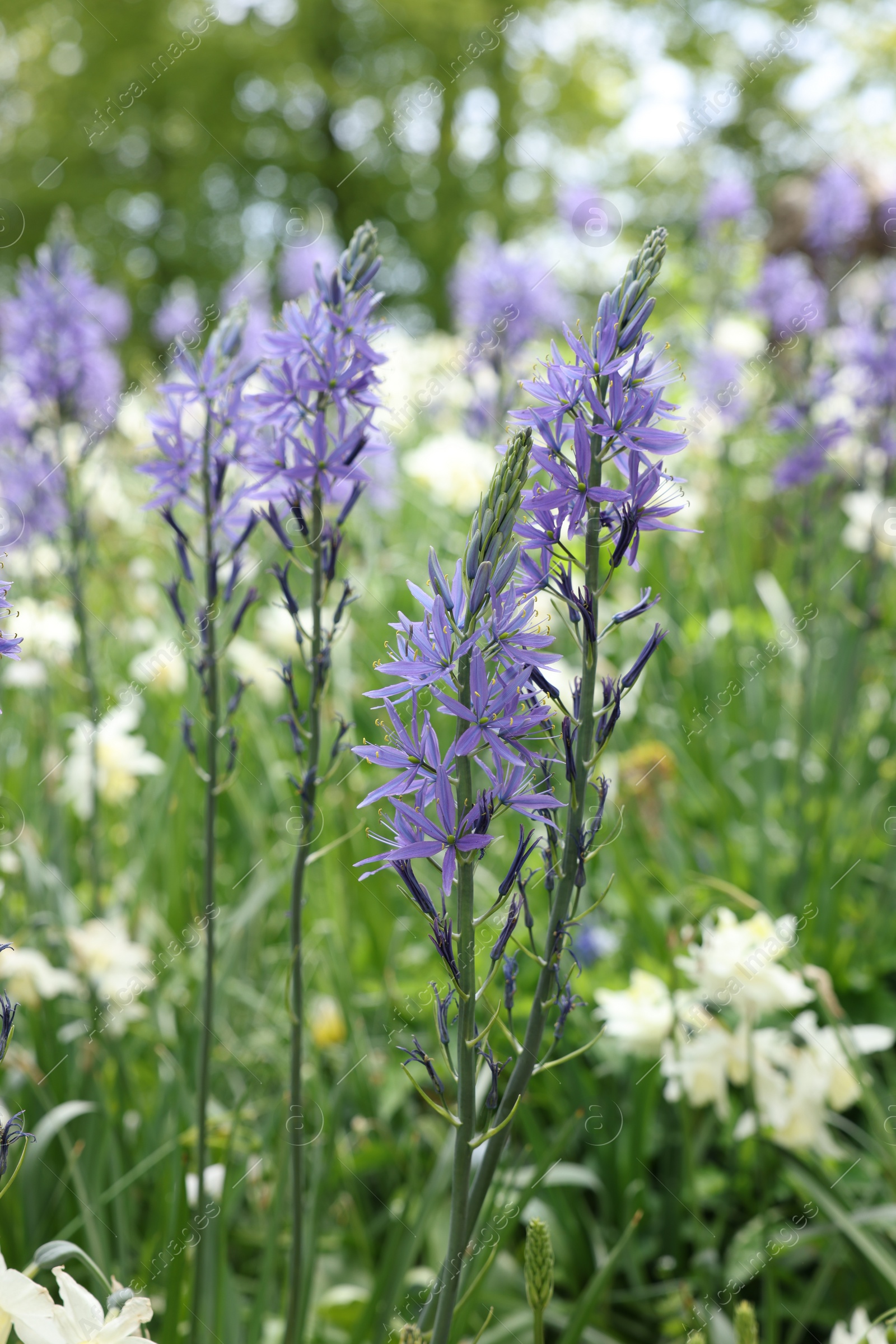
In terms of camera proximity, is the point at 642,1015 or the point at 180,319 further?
the point at 180,319

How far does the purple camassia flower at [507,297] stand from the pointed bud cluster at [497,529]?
3.81 meters

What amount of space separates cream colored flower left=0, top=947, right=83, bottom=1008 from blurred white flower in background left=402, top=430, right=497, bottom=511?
162 inches

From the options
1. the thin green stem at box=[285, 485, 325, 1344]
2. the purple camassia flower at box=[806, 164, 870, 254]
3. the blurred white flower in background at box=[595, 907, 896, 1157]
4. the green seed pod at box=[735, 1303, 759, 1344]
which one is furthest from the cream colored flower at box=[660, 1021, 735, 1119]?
the purple camassia flower at box=[806, 164, 870, 254]

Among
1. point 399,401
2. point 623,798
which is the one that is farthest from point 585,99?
point 623,798

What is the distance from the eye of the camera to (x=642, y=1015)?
229 centimetres

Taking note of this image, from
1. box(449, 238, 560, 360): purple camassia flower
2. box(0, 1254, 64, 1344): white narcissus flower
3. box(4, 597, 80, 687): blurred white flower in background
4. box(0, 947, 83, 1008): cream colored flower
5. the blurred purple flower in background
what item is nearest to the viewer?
box(0, 1254, 64, 1344): white narcissus flower

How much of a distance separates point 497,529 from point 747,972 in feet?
4.75

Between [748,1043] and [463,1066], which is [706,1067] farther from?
[463,1066]

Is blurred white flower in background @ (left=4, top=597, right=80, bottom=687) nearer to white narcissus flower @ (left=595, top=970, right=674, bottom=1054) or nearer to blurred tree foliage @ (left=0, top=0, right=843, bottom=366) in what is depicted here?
white narcissus flower @ (left=595, top=970, right=674, bottom=1054)

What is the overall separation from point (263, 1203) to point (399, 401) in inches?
320

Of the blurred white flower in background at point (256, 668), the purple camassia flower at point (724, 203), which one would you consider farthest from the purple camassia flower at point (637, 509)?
the purple camassia flower at point (724, 203)

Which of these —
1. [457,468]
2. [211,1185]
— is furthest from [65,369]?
[457,468]

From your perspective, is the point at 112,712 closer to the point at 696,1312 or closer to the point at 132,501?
the point at 696,1312

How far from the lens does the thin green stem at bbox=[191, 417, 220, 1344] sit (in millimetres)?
1960
